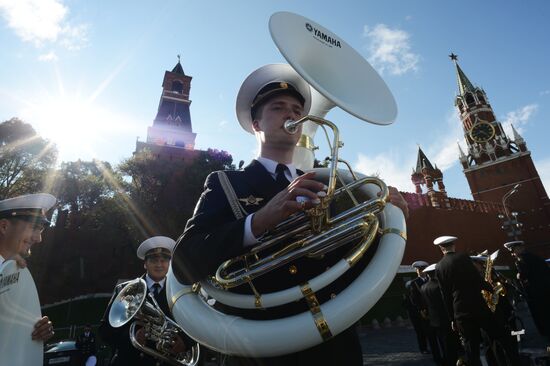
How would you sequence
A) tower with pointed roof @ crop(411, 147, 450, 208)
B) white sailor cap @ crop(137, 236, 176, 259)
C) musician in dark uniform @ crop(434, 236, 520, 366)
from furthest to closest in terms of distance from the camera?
tower with pointed roof @ crop(411, 147, 450, 208)
musician in dark uniform @ crop(434, 236, 520, 366)
white sailor cap @ crop(137, 236, 176, 259)

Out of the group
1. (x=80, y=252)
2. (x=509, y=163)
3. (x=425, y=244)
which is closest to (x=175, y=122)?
(x=80, y=252)

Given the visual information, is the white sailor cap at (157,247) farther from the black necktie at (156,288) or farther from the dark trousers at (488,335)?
the dark trousers at (488,335)

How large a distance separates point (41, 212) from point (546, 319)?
781 cm

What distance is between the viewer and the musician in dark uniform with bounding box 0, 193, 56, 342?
8.90 ft

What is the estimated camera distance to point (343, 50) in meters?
2.38

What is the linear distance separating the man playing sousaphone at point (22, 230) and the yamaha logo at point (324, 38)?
9.59ft

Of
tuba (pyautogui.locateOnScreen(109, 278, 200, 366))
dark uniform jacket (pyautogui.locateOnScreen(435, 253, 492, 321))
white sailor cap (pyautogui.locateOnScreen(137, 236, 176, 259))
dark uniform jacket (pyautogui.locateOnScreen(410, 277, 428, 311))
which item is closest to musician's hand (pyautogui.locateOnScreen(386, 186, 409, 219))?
tuba (pyautogui.locateOnScreen(109, 278, 200, 366))

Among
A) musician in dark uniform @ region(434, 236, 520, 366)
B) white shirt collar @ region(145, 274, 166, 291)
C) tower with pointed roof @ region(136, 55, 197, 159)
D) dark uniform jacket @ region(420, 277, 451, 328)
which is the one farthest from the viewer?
tower with pointed roof @ region(136, 55, 197, 159)

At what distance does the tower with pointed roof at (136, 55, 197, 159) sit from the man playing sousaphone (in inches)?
1811

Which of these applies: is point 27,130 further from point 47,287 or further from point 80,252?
point 47,287

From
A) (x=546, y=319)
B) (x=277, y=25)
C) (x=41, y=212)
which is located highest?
(x=277, y=25)

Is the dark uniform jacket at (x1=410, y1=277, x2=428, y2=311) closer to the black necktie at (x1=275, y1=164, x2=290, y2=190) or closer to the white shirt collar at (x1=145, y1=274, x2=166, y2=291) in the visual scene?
the white shirt collar at (x1=145, y1=274, x2=166, y2=291)

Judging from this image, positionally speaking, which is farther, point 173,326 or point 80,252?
point 80,252

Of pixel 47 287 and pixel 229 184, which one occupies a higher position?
pixel 47 287
